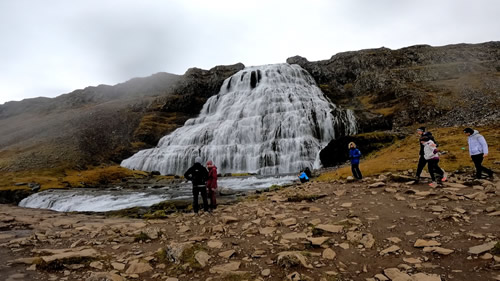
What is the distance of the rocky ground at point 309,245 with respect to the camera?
17.4 feet

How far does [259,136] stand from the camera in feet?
149

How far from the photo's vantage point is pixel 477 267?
480 cm

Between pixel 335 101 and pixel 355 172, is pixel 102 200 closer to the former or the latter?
pixel 355 172

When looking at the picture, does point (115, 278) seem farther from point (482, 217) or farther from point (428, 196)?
point (428, 196)

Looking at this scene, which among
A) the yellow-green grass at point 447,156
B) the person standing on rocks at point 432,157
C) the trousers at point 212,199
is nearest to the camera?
the person standing on rocks at point 432,157

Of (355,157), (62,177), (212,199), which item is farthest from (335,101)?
(212,199)

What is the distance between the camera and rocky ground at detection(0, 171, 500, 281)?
5316mm

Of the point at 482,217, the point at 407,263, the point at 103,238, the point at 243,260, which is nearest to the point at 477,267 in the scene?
the point at 407,263

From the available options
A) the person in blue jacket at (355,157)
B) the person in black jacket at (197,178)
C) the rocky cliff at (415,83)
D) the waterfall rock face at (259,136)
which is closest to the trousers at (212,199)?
the person in black jacket at (197,178)

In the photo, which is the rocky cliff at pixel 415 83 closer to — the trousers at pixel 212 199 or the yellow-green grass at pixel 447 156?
the yellow-green grass at pixel 447 156

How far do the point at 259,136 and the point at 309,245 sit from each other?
128 feet

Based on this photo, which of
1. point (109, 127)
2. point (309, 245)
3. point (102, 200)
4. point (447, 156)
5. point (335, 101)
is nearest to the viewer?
point (309, 245)

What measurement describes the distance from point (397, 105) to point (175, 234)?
60.3 meters

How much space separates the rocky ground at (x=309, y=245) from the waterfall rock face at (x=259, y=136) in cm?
2727
